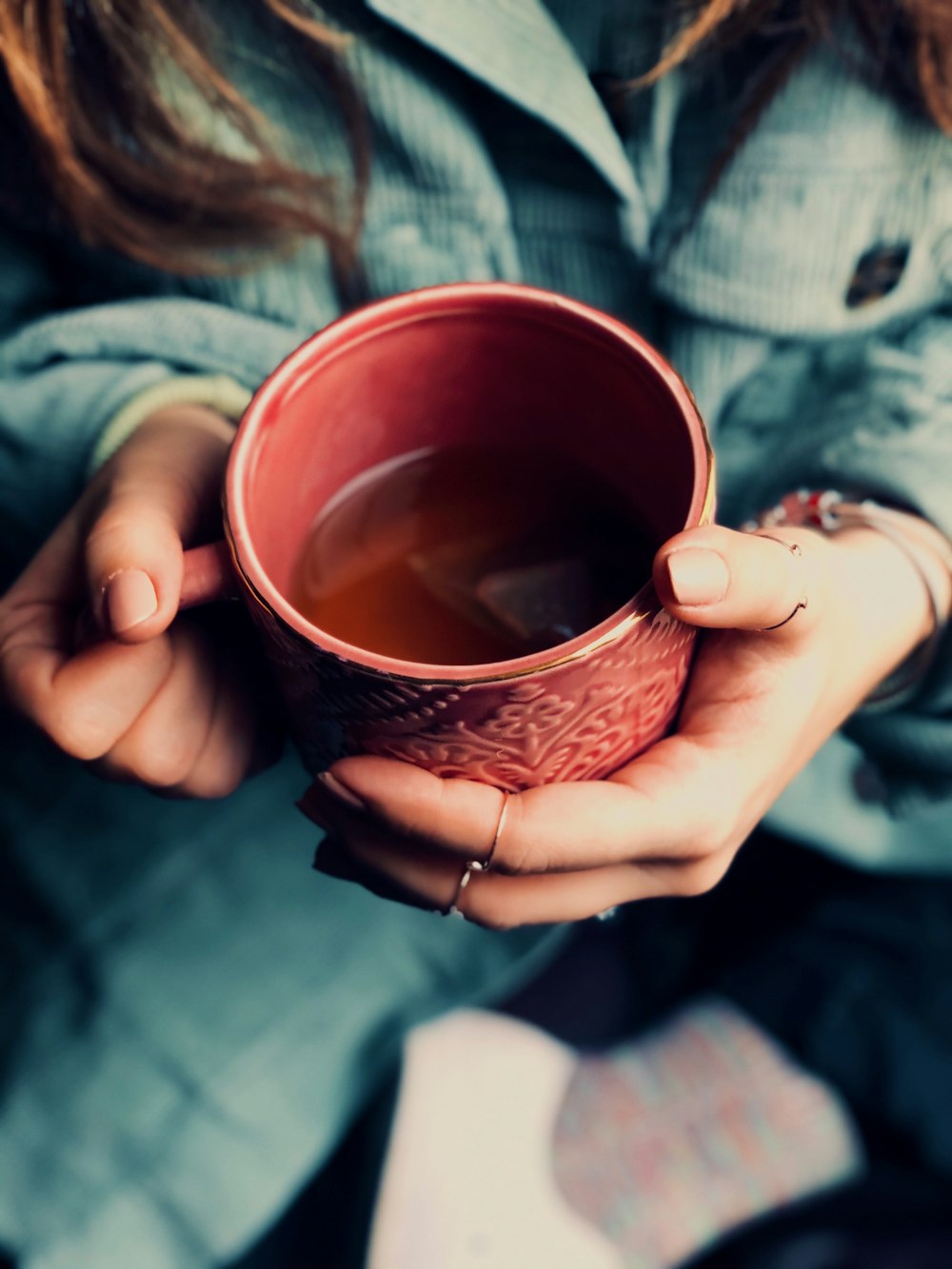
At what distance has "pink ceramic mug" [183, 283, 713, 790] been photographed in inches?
13.8

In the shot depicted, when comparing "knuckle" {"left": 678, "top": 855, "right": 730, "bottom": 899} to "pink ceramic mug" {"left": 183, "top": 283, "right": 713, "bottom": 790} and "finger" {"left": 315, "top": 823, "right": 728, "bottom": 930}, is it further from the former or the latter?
"pink ceramic mug" {"left": 183, "top": 283, "right": 713, "bottom": 790}

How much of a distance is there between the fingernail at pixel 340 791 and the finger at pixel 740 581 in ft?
0.54

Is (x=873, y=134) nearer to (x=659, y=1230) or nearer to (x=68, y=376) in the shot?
(x=68, y=376)

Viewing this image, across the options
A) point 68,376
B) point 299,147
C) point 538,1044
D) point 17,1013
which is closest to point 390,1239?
point 538,1044

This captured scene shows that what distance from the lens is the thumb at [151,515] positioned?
0.41 metres

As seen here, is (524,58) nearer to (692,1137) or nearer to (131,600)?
(131,600)

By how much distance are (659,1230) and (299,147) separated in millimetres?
928

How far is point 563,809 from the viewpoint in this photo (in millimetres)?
424

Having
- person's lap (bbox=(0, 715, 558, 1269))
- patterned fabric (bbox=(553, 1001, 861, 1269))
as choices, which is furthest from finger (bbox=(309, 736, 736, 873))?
patterned fabric (bbox=(553, 1001, 861, 1269))

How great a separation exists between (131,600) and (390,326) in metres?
0.17

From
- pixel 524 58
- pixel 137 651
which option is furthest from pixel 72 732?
pixel 524 58

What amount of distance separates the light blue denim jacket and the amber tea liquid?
236 millimetres

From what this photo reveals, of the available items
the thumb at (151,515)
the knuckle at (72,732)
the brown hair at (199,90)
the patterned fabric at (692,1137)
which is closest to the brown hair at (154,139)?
the brown hair at (199,90)

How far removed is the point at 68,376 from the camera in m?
0.68
